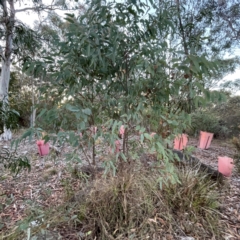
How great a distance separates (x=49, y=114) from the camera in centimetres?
92

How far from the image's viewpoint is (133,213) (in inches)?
47.1

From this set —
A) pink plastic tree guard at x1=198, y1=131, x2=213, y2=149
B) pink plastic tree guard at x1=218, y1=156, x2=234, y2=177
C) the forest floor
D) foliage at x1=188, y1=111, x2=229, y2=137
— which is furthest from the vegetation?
foliage at x1=188, y1=111, x2=229, y2=137

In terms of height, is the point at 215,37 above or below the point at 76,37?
above

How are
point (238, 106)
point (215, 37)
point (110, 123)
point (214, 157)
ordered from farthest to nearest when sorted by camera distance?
point (238, 106) → point (215, 37) → point (214, 157) → point (110, 123)

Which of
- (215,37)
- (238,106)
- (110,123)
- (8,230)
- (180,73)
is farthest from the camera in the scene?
(238,106)

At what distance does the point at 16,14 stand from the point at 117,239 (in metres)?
4.38

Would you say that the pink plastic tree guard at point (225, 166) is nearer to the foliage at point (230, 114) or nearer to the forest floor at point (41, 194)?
the forest floor at point (41, 194)

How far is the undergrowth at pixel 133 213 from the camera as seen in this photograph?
1152 millimetres

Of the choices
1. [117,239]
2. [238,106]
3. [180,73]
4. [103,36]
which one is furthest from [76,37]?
[238,106]

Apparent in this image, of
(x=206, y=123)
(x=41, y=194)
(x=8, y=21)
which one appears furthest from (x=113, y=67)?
(x=206, y=123)

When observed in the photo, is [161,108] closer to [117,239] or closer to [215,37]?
[117,239]

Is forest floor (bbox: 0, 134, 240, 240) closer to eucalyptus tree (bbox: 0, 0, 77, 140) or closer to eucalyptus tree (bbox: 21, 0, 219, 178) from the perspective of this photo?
eucalyptus tree (bbox: 21, 0, 219, 178)

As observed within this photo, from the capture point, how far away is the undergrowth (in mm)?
1152

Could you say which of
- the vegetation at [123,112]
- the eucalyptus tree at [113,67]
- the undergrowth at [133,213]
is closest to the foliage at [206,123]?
the vegetation at [123,112]
